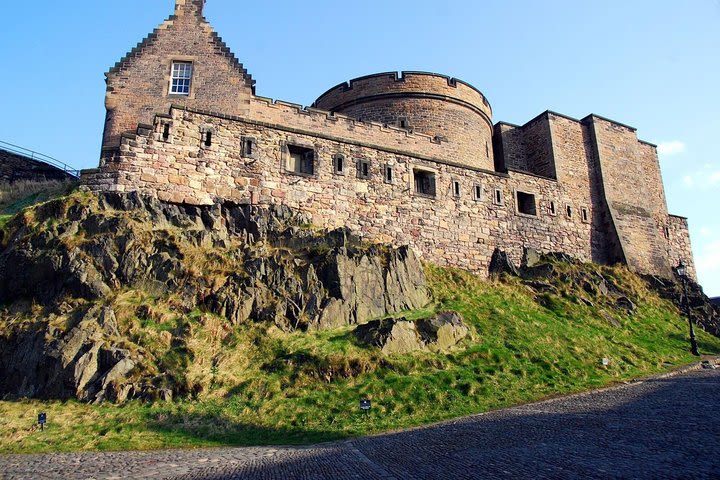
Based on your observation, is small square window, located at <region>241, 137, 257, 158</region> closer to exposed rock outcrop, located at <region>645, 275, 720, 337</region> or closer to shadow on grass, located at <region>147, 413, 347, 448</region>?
shadow on grass, located at <region>147, 413, 347, 448</region>

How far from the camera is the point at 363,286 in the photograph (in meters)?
15.7

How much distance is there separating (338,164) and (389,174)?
221cm

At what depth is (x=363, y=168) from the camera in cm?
2019

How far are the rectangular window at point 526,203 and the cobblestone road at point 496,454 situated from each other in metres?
13.7

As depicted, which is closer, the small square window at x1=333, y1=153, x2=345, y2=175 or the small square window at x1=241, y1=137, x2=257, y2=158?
the small square window at x1=241, y1=137, x2=257, y2=158

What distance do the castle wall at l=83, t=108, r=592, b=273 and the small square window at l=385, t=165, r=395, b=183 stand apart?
138 mm

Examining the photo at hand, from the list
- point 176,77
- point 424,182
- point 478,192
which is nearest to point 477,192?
point 478,192

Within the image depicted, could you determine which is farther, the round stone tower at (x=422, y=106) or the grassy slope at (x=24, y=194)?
the round stone tower at (x=422, y=106)

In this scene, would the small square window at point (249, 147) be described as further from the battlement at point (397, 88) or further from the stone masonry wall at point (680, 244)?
the stone masonry wall at point (680, 244)

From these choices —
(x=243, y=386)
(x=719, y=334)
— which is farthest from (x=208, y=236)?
(x=719, y=334)

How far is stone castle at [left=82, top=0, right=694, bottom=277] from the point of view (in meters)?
17.6

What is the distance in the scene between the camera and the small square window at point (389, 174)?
20484 mm

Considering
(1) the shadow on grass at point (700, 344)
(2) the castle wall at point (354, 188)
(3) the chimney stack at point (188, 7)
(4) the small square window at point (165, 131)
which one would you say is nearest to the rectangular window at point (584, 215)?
(2) the castle wall at point (354, 188)

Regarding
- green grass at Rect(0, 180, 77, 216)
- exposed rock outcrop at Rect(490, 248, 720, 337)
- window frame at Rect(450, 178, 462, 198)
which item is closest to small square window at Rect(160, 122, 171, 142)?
green grass at Rect(0, 180, 77, 216)
